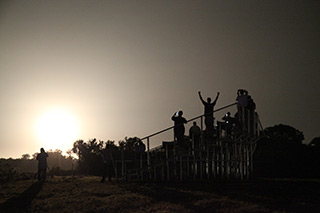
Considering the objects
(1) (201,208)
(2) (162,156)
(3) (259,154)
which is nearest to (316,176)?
(3) (259,154)

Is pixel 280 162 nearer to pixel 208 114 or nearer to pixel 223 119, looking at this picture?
pixel 223 119

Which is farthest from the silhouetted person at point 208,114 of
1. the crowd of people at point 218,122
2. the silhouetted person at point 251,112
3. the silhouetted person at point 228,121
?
the silhouetted person at point 251,112

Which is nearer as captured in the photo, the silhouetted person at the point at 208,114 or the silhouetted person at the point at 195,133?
the silhouetted person at the point at 208,114

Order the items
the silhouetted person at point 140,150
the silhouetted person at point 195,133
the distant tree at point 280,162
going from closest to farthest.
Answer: the silhouetted person at point 195,133 < the silhouetted person at point 140,150 < the distant tree at point 280,162

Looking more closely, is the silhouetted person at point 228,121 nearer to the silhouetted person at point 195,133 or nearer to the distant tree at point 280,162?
the silhouetted person at point 195,133

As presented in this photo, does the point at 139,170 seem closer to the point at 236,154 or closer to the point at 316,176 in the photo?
the point at 236,154

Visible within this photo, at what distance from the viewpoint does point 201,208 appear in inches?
307

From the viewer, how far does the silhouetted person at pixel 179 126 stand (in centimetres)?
1562

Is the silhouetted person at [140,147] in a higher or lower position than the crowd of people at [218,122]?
lower

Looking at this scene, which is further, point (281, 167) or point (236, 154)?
point (281, 167)

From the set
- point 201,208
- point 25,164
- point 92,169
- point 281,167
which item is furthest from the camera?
point 25,164

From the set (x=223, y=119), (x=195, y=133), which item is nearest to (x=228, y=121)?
(x=223, y=119)

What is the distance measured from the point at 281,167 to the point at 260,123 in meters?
14.3

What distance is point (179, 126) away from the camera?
15578mm
